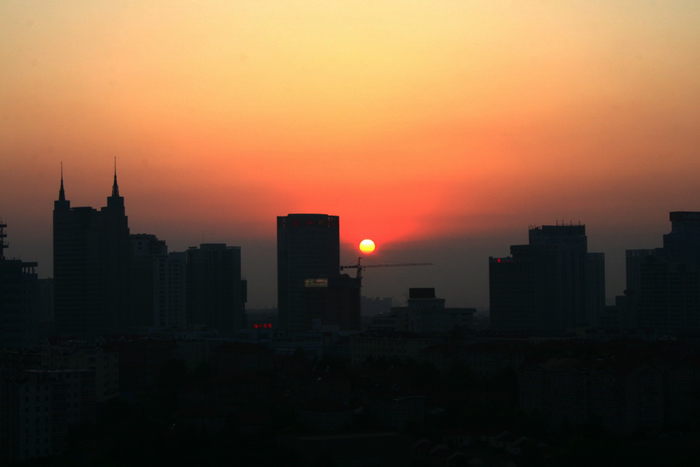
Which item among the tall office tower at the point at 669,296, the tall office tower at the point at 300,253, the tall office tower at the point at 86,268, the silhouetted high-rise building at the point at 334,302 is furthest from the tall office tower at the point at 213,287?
the tall office tower at the point at 669,296

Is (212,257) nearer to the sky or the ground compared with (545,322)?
nearer to the sky

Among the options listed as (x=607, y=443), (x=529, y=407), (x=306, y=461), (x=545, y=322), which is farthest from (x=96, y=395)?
(x=545, y=322)

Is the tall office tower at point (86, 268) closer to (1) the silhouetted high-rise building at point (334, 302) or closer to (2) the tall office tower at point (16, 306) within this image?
(1) the silhouetted high-rise building at point (334, 302)

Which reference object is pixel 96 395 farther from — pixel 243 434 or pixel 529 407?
pixel 529 407

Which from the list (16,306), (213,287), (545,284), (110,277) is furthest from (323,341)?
(213,287)

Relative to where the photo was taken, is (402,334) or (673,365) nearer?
(673,365)

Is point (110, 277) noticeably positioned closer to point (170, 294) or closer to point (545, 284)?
point (170, 294)

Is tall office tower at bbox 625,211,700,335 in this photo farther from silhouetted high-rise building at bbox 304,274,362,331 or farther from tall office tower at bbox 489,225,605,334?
silhouetted high-rise building at bbox 304,274,362,331
